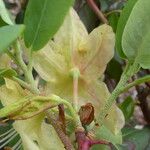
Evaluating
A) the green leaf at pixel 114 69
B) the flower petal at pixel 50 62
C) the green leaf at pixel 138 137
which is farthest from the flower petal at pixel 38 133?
the green leaf at pixel 114 69

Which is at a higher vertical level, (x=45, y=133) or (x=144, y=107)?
(x=45, y=133)

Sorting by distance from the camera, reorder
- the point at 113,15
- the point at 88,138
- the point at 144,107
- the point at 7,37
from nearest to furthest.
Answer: the point at 7,37 < the point at 88,138 < the point at 113,15 < the point at 144,107

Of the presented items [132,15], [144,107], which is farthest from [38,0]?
[144,107]

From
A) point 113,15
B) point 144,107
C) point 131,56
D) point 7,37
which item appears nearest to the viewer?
point 7,37

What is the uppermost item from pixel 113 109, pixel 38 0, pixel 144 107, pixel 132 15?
pixel 38 0

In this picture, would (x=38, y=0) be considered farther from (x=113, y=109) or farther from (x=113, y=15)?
(x=113, y=15)

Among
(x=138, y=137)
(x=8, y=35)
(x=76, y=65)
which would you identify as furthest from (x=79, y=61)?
(x=138, y=137)

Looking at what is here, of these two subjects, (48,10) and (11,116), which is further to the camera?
(48,10)
